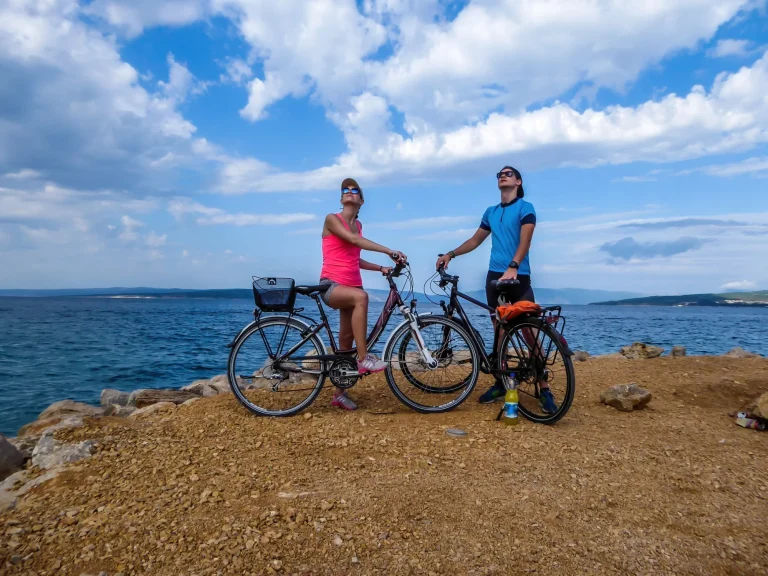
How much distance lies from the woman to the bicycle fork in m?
0.45

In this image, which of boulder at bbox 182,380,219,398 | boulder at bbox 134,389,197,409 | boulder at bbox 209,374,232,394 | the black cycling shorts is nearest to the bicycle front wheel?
the black cycling shorts

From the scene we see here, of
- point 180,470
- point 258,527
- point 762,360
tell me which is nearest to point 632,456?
point 258,527

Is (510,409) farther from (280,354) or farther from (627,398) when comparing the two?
(280,354)

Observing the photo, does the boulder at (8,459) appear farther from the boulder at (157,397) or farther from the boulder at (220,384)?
the boulder at (220,384)

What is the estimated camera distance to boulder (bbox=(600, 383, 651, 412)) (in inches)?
235

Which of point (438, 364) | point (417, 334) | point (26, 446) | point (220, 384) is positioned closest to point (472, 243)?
point (417, 334)

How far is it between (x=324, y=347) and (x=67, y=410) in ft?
19.9

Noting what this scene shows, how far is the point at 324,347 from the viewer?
5621 mm

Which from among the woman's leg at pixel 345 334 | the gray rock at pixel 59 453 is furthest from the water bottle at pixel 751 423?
the gray rock at pixel 59 453

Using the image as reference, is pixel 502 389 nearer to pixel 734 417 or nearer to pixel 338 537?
pixel 734 417

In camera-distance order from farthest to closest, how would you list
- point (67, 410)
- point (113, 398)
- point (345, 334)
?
point (113, 398) < point (67, 410) < point (345, 334)

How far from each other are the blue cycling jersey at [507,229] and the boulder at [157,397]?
21.2 feet

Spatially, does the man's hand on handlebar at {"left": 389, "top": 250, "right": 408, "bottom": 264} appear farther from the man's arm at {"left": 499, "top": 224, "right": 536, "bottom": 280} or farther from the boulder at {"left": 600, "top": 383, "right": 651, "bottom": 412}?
the boulder at {"left": 600, "top": 383, "right": 651, "bottom": 412}

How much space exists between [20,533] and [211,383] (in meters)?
8.58
